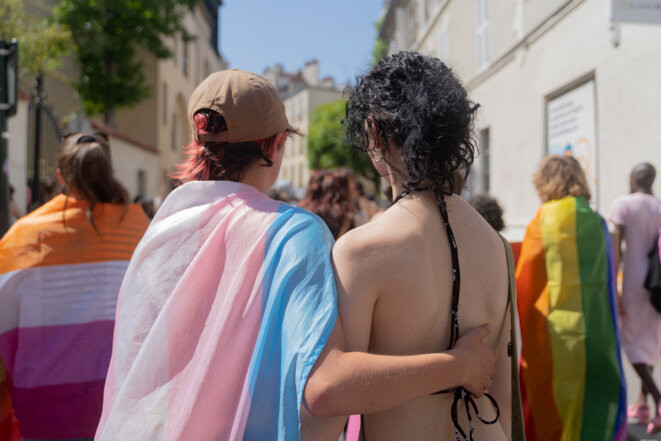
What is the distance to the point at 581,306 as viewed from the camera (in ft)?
10.6

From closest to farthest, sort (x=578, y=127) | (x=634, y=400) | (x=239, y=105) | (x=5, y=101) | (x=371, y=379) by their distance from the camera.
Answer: (x=371, y=379) → (x=239, y=105) → (x=634, y=400) → (x=5, y=101) → (x=578, y=127)

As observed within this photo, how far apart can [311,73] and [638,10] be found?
206 ft

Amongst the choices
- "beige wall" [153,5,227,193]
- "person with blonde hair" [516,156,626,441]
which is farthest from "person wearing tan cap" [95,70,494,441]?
"beige wall" [153,5,227,193]

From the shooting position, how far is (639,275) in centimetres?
479

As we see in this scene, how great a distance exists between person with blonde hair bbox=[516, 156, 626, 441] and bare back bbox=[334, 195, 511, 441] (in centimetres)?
187

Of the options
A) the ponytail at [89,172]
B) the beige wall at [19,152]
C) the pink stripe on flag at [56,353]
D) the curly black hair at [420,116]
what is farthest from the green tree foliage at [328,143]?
the curly black hair at [420,116]

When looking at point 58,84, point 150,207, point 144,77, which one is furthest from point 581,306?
point 58,84

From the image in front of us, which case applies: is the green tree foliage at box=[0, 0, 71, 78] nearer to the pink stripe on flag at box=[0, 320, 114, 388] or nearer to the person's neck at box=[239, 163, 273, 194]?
the pink stripe on flag at box=[0, 320, 114, 388]

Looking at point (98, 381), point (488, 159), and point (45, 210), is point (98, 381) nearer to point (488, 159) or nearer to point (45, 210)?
point (45, 210)

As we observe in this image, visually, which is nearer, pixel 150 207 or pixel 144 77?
pixel 150 207

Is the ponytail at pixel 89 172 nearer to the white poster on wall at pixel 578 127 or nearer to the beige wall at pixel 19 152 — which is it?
the white poster on wall at pixel 578 127

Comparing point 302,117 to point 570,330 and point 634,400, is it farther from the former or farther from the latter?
point 570,330

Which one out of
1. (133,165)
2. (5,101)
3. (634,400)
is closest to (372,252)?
(634,400)

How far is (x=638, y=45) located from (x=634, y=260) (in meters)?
3.81
